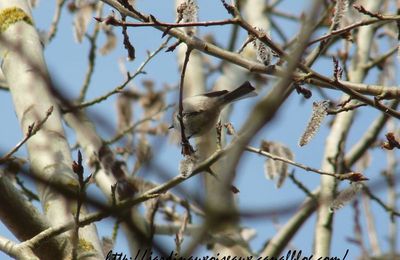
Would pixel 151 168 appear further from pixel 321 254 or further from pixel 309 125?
pixel 321 254

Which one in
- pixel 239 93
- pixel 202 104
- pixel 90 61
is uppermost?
pixel 90 61

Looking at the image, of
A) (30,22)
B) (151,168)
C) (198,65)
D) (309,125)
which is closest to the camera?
(151,168)

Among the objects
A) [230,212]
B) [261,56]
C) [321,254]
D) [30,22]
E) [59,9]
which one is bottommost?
[230,212]

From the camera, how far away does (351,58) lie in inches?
185

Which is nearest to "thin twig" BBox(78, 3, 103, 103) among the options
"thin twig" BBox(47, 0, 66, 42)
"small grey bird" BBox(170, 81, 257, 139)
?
"thin twig" BBox(47, 0, 66, 42)

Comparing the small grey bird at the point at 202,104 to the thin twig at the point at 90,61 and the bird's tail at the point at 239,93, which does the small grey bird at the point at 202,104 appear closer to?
the bird's tail at the point at 239,93

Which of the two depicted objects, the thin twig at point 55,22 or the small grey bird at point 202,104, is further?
the thin twig at point 55,22

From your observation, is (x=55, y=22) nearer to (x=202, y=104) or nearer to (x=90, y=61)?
(x=90, y=61)

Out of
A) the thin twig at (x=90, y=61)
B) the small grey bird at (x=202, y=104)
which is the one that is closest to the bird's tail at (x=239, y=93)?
the small grey bird at (x=202, y=104)

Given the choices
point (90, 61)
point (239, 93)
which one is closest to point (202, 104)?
point (239, 93)

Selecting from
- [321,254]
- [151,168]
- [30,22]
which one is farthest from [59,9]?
[151,168]

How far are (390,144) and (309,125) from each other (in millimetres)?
395

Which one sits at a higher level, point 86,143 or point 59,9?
point 59,9

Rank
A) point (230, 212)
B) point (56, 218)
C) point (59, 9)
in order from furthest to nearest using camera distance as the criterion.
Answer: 1. point (59, 9)
2. point (56, 218)
3. point (230, 212)
